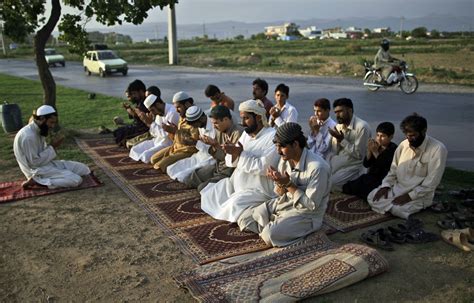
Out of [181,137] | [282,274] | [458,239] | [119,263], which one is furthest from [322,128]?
[119,263]

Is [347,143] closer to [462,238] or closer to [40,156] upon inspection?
[462,238]

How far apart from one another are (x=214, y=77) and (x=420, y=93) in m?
10.8

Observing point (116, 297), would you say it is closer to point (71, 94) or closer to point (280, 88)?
point (280, 88)

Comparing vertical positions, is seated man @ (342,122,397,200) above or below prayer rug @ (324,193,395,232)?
above

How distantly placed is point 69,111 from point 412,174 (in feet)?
34.0

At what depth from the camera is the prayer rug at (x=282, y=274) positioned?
3.27 meters

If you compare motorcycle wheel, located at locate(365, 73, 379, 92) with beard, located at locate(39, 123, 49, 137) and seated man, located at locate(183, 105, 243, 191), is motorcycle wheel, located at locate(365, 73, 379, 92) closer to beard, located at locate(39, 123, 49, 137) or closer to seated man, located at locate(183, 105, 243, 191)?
seated man, located at locate(183, 105, 243, 191)

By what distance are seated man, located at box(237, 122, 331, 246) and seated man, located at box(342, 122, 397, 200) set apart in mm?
1314

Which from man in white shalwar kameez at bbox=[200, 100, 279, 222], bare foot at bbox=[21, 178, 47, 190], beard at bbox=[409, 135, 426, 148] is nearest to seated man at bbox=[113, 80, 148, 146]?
bare foot at bbox=[21, 178, 47, 190]

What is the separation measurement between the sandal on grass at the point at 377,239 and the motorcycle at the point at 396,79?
34.8 feet

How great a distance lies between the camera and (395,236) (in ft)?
13.8

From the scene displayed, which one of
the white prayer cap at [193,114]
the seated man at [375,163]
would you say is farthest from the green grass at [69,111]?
the seated man at [375,163]

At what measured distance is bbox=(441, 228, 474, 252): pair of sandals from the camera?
3961 millimetres

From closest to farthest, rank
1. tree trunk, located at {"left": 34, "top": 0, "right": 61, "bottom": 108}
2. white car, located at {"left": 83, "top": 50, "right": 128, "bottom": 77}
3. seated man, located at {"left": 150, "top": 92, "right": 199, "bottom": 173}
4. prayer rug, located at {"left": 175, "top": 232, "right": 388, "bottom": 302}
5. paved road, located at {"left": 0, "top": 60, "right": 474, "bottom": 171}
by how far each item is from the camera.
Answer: prayer rug, located at {"left": 175, "top": 232, "right": 388, "bottom": 302}
seated man, located at {"left": 150, "top": 92, "right": 199, "bottom": 173}
paved road, located at {"left": 0, "top": 60, "right": 474, "bottom": 171}
tree trunk, located at {"left": 34, "top": 0, "right": 61, "bottom": 108}
white car, located at {"left": 83, "top": 50, "right": 128, "bottom": 77}
